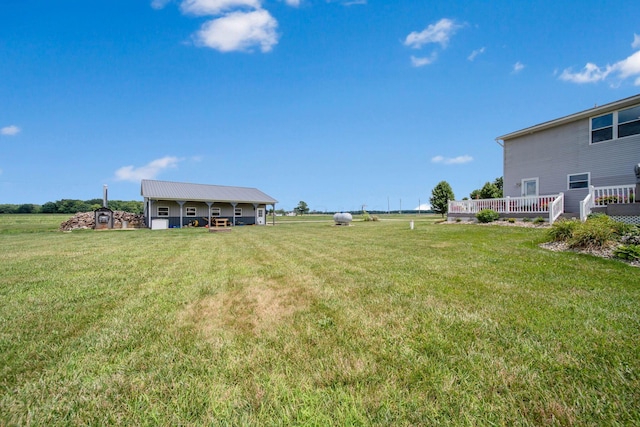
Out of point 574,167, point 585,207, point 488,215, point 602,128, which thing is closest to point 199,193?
point 488,215

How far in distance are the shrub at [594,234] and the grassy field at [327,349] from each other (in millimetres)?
1463

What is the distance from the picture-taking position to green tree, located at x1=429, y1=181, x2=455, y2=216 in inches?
1540

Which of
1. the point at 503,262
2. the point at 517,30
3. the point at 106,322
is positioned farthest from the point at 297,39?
the point at 106,322

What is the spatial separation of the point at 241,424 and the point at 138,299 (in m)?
3.31

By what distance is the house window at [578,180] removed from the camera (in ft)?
47.7

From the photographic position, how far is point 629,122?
1302cm

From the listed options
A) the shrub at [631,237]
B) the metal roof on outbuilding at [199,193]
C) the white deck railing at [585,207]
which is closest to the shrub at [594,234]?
the shrub at [631,237]

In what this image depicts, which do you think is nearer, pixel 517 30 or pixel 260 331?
pixel 260 331

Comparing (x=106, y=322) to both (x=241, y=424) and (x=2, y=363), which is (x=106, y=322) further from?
(x=241, y=424)

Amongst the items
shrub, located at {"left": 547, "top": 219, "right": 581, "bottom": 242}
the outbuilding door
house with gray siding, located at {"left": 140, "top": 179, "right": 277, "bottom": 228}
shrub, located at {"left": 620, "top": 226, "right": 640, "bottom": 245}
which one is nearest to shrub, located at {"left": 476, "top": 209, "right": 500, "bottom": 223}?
shrub, located at {"left": 547, "top": 219, "right": 581, "bottom": 242}

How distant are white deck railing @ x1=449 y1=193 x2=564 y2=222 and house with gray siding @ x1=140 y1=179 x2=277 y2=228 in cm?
2018

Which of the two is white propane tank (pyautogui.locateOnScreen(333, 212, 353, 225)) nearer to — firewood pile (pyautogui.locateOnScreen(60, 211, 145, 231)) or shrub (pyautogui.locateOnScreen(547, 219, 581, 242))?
shrub (pyautogui.locateOnScreen(547, 219, 581, 242))

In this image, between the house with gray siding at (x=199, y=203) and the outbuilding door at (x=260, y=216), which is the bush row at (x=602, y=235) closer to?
the house with gray siding at (x=199, y=203)

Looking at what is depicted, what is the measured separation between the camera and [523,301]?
3.55 metres
